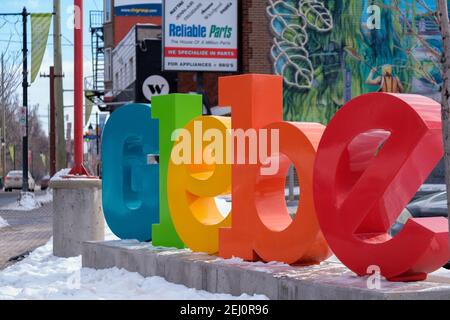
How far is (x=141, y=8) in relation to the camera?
5338 centimetres

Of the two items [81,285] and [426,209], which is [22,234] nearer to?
[81,285]

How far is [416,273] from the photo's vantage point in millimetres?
7832

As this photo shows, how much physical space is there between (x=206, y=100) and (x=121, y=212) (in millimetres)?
19990

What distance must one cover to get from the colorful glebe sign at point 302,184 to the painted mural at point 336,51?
1997 cm

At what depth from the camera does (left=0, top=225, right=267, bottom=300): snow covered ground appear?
30.4ft

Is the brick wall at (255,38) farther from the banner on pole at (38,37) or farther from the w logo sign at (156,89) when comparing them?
the banner on pole at (38,37)

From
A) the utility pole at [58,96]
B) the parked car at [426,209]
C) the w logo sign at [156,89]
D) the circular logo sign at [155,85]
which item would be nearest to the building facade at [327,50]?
the circular logo sign at [155,85]

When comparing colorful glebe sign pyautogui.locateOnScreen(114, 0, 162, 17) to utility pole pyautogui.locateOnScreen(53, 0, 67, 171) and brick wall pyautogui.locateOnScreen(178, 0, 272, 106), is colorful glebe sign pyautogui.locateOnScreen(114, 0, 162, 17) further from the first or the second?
utility pole pyautogui.locateOnScreen(53, 0, 67, 171)

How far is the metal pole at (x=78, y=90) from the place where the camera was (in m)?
14.4

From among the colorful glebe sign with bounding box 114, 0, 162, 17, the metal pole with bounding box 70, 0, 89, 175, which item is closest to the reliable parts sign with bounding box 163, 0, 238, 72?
the metal pole with bounding box 70, 0, 89, 175

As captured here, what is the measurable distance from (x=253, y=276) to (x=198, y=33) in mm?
22878

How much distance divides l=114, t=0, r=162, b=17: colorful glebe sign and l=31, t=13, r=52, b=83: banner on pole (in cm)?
2732
